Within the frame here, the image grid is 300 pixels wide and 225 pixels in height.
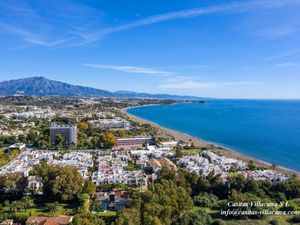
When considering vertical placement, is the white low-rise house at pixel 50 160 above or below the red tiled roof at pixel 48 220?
below

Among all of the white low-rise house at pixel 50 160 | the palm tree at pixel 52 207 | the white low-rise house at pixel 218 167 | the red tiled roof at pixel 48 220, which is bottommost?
the white low-rise house at pixel 50 160

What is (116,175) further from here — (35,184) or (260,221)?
(260,221)

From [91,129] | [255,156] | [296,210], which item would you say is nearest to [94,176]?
[296,210]

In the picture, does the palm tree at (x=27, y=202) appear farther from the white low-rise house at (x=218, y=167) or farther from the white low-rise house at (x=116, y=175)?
the white low-rise house at (x=218, y=167)

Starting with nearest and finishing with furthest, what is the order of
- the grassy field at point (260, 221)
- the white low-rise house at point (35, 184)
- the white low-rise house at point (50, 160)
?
1. the grassy field at point (260, 221)
2. the white low-rise house at point (35, 184)
3. the white low-rise house at point (50, 160)

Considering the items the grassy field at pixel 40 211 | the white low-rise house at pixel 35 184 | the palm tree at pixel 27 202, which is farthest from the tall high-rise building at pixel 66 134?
the grassy field at pixel 40 211

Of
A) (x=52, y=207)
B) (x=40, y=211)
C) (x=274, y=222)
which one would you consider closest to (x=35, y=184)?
(x=40, y=211)

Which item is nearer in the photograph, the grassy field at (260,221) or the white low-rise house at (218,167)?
the grassy field at (260,221)

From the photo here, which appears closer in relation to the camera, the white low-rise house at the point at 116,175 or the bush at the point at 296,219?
the bush at the point at 296,219

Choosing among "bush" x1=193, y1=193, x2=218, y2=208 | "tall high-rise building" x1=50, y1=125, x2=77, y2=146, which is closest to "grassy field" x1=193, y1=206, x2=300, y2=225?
"bush" x1=193, y1=193, x2=218, y2=208

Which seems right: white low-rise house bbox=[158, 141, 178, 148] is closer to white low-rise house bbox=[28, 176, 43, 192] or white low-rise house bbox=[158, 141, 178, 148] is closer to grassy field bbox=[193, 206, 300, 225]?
white low-rise house bbox=[28, 176, 43, 192]

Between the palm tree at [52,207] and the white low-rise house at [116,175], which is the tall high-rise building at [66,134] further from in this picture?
the palm tree at [52,207]

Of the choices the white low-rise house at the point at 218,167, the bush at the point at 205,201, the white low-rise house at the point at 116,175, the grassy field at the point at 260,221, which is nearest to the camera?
the grassy field at the point at 260,221

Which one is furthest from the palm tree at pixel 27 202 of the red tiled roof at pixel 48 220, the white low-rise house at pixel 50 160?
the white low-rise house at pixel 50 160
